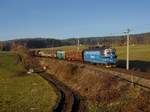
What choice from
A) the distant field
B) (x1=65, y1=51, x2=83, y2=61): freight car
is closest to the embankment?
(x1=65, y1=51, x2=83, y2=61): freight car

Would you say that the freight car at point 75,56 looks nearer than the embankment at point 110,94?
No

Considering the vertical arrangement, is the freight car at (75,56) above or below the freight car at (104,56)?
below

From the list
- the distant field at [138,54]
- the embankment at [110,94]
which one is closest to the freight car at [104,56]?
the embankment at [110,94]

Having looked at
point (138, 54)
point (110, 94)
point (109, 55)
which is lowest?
point (138, 54)

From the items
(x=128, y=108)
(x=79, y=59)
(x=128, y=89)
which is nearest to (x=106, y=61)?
(x=79, y=59)

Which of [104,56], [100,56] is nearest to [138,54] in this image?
[100,56]

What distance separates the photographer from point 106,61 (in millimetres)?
59406

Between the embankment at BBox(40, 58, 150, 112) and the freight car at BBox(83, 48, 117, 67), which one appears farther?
the freight car at BBox(83, 48, 117, 67)

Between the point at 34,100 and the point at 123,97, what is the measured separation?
40.8 ft

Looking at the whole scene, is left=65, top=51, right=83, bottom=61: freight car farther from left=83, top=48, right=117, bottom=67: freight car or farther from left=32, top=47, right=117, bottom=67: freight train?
left=83, top=48, right=117, bottom=67: freight car

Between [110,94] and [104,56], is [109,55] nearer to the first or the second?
[104,56]

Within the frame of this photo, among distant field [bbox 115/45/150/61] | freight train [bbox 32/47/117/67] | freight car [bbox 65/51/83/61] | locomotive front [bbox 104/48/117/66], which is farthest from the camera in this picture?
distant field [bbox 115/45/150/61]

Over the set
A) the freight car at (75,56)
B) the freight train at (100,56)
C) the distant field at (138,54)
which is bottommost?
the distant field at (138,54)

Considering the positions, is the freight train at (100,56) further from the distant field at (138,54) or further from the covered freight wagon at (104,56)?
the distant field at (138,54)
